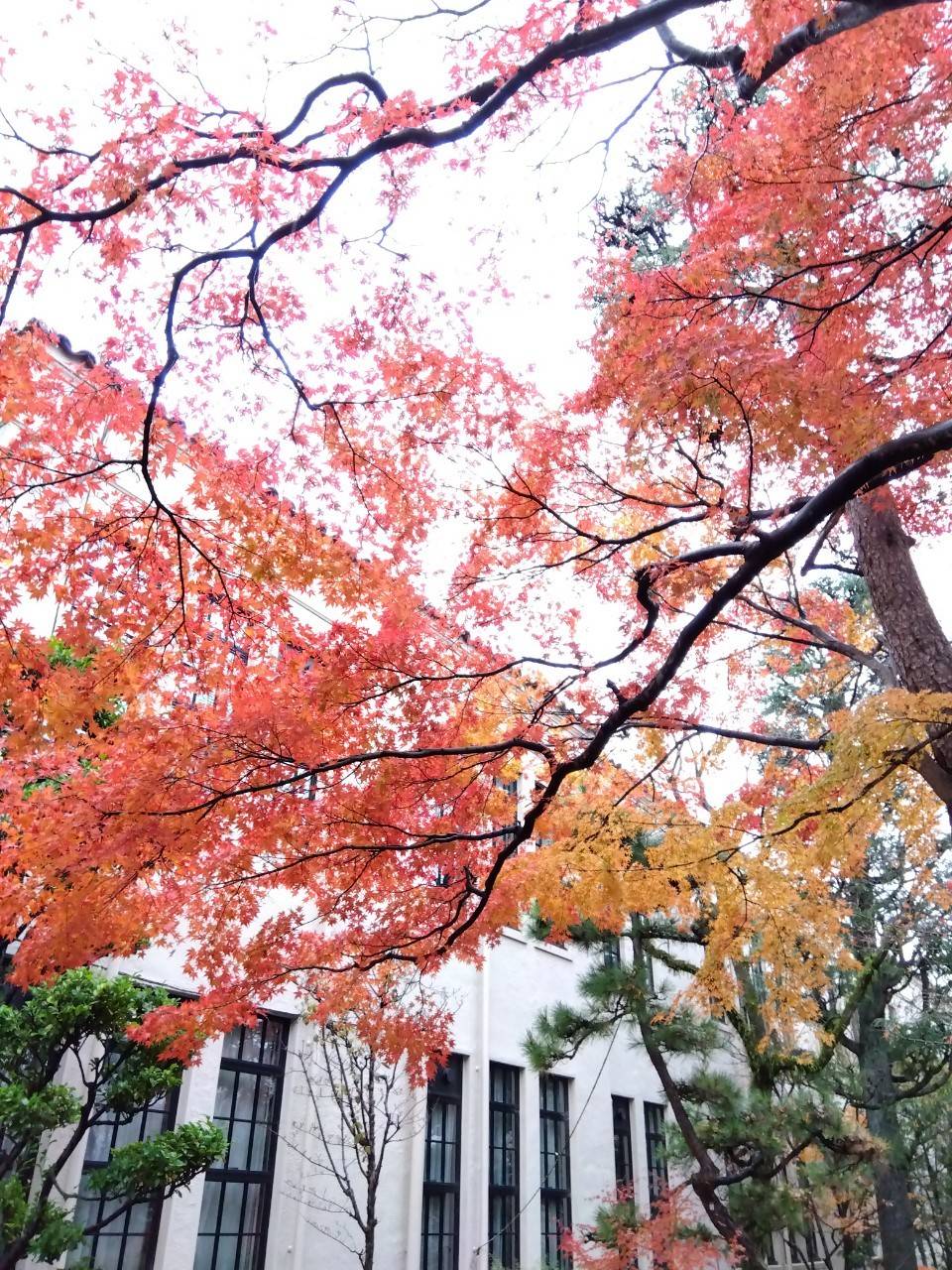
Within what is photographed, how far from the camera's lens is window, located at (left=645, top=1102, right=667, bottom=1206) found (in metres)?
14.3

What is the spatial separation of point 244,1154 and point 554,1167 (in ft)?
18.5

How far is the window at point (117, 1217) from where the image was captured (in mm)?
6648

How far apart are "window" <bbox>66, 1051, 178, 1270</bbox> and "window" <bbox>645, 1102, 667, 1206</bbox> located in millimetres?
9284

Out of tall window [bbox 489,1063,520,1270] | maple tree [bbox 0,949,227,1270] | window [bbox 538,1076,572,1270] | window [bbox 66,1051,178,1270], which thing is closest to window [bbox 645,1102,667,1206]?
window [bbox 538,1076,572,1270]

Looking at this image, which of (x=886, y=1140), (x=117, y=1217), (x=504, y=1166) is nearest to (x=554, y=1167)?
(x=504, y=1166)

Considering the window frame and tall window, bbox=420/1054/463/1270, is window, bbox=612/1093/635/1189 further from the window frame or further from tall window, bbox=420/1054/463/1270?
tall window, bbox=420/1054/463/1270

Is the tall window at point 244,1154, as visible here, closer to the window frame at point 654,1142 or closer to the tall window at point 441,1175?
the tall window at point 441,1175

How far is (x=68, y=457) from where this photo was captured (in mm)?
4891

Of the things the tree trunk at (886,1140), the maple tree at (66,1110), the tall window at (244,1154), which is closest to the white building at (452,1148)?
the tall window at (244,1154)

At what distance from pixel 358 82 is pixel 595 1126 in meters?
13.6

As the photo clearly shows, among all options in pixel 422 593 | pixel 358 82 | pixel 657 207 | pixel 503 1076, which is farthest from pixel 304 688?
pixel 503 1076

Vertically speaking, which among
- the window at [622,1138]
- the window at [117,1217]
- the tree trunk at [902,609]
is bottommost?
the window at [117,1217]

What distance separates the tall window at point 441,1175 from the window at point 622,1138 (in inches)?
177

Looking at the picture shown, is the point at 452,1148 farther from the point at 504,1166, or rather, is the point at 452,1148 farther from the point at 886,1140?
the point at 886,1140
